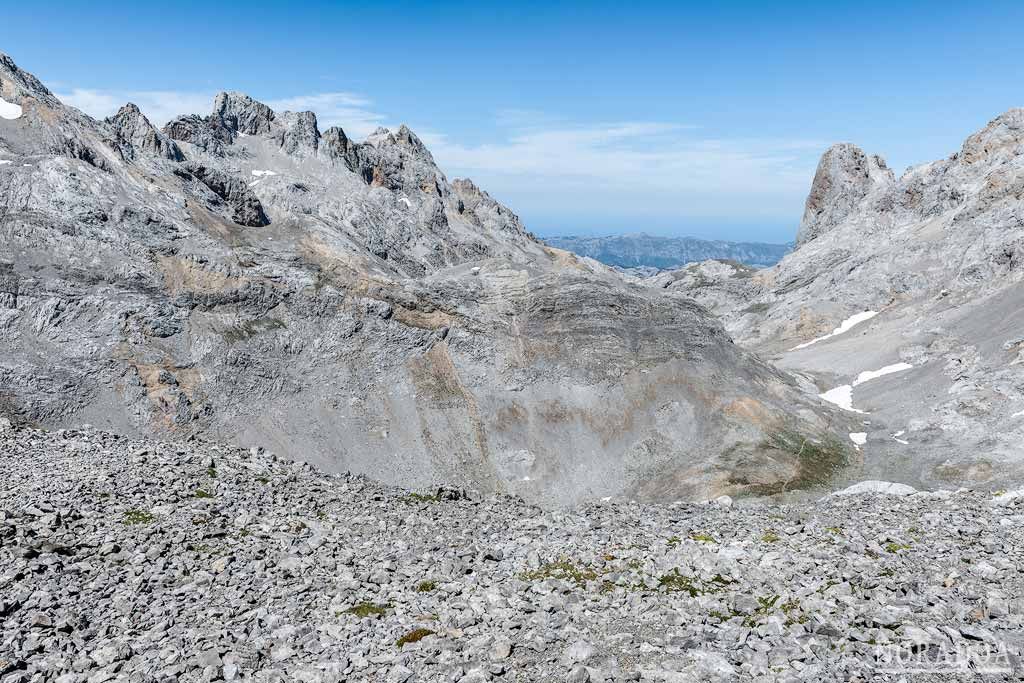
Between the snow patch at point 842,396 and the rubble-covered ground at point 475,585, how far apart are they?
61377 mm

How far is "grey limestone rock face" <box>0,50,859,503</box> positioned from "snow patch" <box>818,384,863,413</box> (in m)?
5.95

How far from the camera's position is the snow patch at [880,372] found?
100750 mm

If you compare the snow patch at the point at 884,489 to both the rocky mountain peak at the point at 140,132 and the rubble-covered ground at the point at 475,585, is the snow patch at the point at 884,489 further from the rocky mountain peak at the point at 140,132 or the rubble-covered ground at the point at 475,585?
the rocky mountain peak at the point at 140,132

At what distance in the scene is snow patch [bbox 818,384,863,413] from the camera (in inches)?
3609

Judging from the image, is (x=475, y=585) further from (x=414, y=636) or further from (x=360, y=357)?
(x=360, y=357)

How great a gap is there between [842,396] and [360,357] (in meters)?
65.1

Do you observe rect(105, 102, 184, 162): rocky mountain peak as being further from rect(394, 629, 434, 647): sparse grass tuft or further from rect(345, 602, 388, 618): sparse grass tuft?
rect(394, 629, 434, 647): sparse grass tuft

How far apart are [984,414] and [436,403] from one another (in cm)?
6038

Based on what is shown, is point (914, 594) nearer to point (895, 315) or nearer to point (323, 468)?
point (323, 468)

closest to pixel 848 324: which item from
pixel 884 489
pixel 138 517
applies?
pixel 884 489

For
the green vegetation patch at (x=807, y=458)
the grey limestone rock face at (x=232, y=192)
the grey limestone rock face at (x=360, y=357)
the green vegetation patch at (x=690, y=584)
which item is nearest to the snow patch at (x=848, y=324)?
the grey limestone rock face at (x=360, y=357)

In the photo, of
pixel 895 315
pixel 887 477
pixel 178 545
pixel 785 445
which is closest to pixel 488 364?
pixel 785 445

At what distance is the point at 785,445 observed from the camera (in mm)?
72250

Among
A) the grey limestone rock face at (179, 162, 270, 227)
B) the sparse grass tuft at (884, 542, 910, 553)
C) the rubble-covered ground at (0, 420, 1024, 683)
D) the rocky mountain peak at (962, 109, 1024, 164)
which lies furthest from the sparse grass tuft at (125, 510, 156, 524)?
the rocky mountain peak at (962, 109, 1024, 164)
